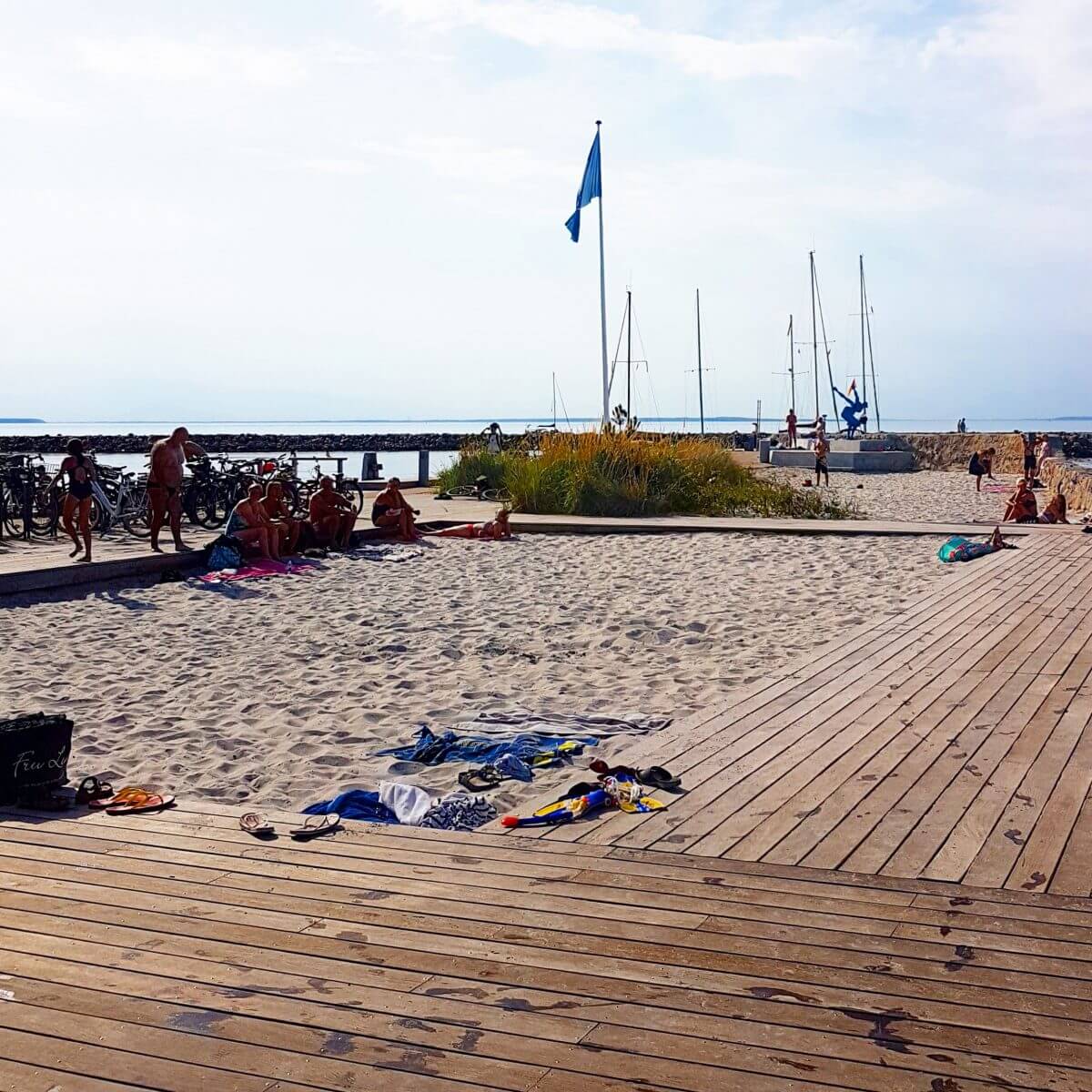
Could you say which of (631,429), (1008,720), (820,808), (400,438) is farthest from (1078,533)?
(400,438)

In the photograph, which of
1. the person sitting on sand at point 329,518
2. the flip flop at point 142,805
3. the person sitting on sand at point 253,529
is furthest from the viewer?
the person sitting on sand at point 329,518

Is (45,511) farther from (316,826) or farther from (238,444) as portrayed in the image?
(238,444)

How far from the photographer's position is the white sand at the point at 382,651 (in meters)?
5.76

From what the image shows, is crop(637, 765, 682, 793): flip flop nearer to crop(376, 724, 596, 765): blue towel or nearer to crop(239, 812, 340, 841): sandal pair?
crop(376, 724, 596, 765): blue towel

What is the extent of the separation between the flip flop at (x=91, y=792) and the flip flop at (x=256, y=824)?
62cm

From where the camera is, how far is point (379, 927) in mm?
3189

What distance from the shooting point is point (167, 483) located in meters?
12.3

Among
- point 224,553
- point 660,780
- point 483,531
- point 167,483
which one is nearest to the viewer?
point 660,780

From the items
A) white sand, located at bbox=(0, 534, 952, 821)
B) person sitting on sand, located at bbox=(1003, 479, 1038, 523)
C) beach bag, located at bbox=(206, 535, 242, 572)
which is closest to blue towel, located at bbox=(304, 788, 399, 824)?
white sand, located at bbox=(0, 534, 952, 821)

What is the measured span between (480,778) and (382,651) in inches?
134

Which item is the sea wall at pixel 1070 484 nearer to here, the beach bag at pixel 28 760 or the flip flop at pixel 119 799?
the flip flop at pixel 119 799

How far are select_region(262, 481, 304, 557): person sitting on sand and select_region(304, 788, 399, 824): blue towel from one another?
28.0 ft

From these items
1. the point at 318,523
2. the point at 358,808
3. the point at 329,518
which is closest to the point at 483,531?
the point at 329,518

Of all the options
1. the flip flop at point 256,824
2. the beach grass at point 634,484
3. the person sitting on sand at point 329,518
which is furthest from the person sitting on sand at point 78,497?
the flip flop at point 256,824
